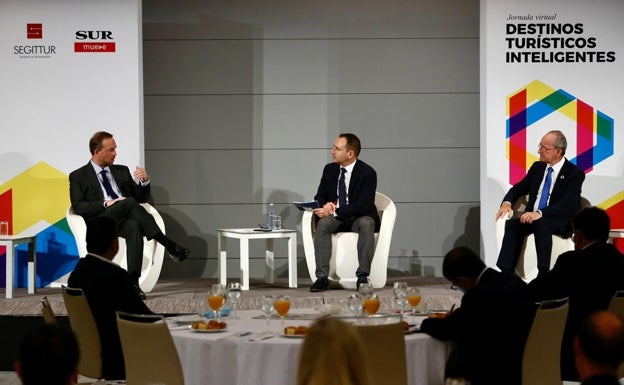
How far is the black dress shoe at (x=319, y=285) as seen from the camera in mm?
8391

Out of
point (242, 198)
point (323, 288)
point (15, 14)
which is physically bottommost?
point (323, 288)

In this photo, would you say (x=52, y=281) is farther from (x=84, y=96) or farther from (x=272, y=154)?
(x=272, y=154)

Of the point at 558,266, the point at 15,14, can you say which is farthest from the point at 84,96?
the point at 558,266

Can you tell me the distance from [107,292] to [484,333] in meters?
1.83

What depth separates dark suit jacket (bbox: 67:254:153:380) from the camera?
4898 millimetres

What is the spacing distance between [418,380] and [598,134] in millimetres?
5356

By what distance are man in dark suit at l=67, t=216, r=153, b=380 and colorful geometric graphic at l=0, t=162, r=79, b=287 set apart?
13.3 ft

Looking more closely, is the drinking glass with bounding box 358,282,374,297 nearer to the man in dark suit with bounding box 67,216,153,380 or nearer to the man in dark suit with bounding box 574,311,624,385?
the man in dark suit with bounding box 67,216,153,380

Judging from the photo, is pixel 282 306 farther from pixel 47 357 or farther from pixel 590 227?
pixel 47 357

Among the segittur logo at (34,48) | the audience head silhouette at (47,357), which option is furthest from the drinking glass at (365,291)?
the segittur logo at (34,48)

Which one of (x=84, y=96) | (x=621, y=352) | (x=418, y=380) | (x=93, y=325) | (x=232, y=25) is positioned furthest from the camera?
(x=232, y=25)

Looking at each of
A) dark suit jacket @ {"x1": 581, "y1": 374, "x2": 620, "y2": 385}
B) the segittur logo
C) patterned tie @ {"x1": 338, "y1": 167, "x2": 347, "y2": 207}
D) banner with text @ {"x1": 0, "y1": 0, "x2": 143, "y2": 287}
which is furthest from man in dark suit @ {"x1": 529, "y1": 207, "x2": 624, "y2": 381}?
the segittur logo

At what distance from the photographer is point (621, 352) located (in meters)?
2.72

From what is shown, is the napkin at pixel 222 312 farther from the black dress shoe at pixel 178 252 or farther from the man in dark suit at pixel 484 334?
the black dress shoe at pixel 178 252
